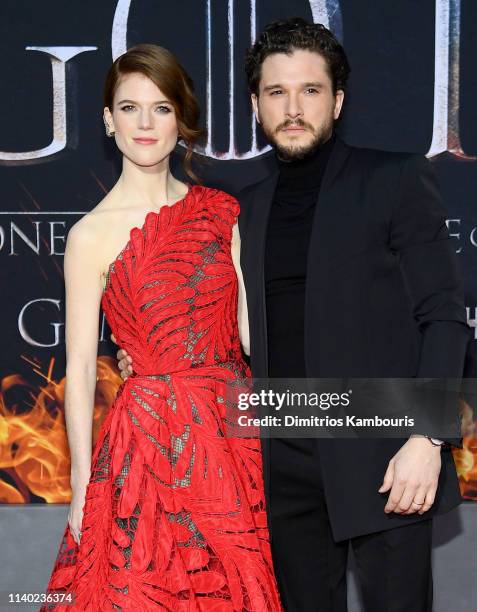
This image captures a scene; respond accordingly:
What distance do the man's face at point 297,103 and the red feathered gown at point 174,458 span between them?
279 mm

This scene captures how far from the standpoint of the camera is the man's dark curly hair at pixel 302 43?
2389 millimetres

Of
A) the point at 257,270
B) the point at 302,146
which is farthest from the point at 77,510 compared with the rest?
the point at 302,146

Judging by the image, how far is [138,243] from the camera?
7.57 feet

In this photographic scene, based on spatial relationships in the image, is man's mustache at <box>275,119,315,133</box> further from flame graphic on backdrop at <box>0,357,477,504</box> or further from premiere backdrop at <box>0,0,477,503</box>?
flame graphic on backdrop at <box>0,357,477,504</box>

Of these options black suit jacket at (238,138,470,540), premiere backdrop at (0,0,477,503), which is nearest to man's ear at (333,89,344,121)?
black suit jacket at (238,138,470,540)

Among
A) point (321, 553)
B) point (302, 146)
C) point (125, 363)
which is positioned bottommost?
point (321, 553)

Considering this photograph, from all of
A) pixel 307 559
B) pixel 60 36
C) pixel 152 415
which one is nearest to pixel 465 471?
pixel 307 559

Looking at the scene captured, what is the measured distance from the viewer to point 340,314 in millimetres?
2240

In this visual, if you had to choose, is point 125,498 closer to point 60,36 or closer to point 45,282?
point 45,282

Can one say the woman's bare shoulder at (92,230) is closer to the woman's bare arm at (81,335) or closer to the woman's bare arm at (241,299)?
the woman's bare arm at (81,335)

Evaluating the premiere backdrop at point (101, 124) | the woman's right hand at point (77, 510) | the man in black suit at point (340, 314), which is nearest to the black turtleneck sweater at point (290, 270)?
the man in black suit at point (340, 314)

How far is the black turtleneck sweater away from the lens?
2307 millimetres

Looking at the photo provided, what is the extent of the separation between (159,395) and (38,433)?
1343 mm

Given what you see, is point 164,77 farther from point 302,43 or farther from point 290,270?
point 290,270
